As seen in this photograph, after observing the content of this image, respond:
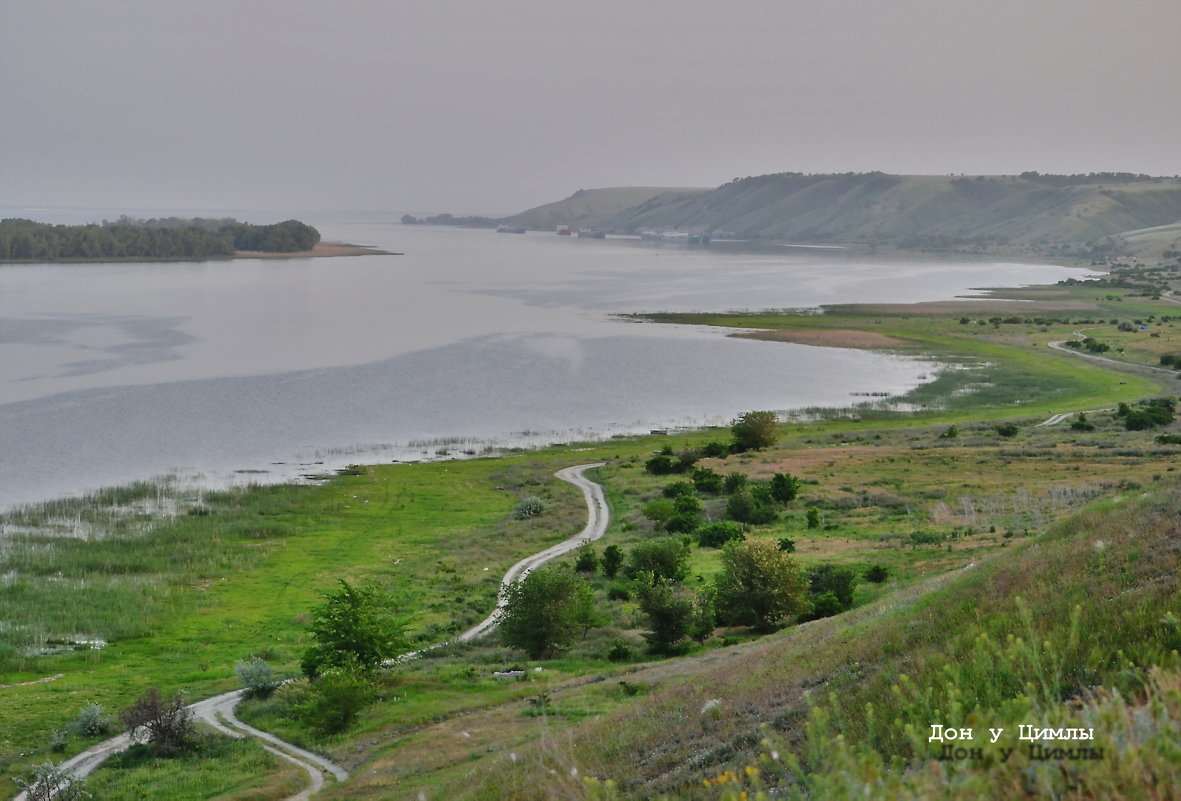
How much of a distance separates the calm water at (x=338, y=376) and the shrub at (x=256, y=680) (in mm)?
27683

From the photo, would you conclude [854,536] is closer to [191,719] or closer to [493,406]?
[191,719]

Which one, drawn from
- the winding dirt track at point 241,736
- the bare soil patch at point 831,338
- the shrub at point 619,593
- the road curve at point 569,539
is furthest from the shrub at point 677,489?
the bare soil patch at point 831,338

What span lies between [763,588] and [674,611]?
2647 mm

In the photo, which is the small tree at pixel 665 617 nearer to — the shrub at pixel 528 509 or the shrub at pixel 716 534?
the shrub at pixel 716 534

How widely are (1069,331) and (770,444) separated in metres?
64.8

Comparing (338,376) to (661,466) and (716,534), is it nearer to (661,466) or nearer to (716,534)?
(661,466)

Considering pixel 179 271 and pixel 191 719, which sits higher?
pixel 179 271

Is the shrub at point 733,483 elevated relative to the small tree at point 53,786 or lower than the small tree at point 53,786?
elevated

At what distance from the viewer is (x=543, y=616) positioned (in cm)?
2622

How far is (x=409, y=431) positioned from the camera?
65.1m

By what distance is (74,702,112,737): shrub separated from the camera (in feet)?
74.4

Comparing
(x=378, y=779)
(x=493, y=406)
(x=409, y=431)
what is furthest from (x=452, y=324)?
(x=378, y=779)

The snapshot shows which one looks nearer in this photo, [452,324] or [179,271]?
[452,324]

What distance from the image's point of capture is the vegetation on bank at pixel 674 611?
7652 mm
